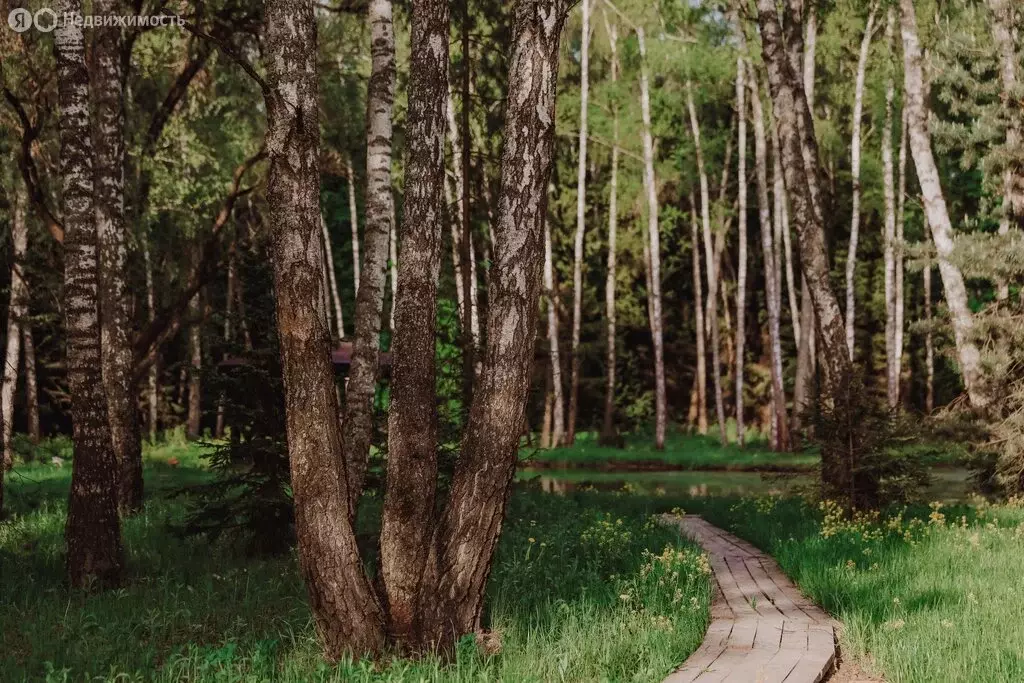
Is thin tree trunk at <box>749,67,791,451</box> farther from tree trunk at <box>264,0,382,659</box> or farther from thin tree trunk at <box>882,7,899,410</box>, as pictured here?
tree trunk at <box>264,0,382,659</box>

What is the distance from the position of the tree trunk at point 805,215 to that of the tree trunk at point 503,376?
6748 mm

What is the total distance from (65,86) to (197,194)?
15084mm

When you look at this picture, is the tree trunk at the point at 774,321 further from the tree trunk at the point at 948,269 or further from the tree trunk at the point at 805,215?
the tree trunk at the point at 805,215

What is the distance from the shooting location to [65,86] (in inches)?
336

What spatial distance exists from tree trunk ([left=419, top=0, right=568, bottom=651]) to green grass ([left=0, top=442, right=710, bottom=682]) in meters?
0.36

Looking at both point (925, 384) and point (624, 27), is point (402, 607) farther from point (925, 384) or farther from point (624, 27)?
point (925, 384)

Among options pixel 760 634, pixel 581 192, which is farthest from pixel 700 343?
pixel 760 634

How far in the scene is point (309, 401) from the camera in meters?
5.74

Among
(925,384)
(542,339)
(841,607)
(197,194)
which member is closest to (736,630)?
(841,607)

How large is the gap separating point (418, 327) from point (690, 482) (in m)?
15.8

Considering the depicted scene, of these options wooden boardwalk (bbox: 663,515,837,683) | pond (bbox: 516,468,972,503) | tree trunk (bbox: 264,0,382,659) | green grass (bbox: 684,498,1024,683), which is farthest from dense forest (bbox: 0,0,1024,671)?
pond (bbox: 516,468,972,503)

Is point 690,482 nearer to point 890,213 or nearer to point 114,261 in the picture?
point 890,213

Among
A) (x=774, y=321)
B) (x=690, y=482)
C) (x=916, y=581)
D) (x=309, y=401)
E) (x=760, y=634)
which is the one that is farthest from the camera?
(x=774, y=321)

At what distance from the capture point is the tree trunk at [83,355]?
8.31 m
